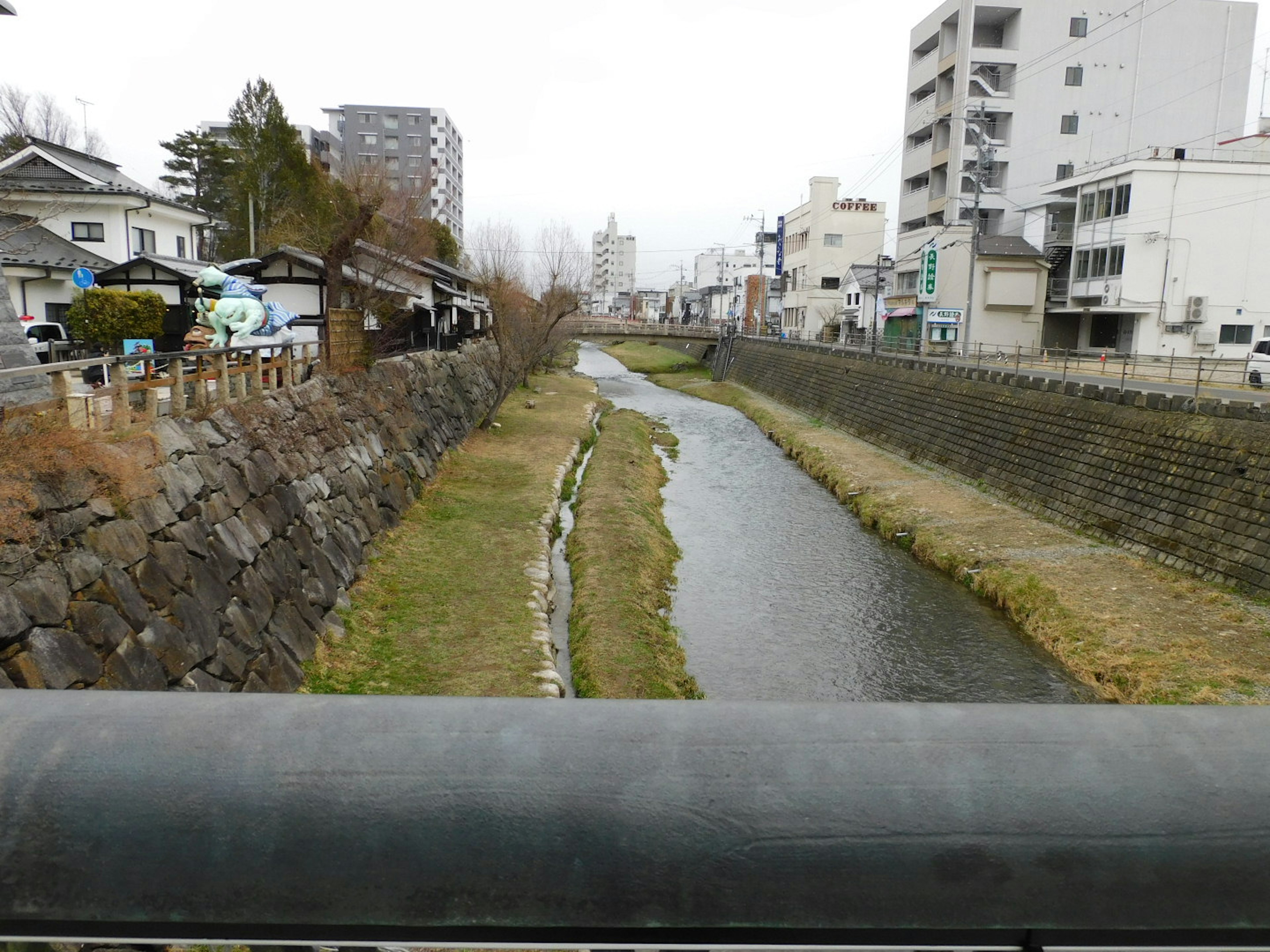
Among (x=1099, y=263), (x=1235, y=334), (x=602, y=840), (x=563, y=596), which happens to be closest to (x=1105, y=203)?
(x=1099, y=263)

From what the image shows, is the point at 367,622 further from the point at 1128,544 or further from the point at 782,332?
the point at 782,332

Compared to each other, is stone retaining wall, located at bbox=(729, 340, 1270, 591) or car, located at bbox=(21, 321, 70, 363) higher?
car, located at bbox=(21, 321, 70, 363)

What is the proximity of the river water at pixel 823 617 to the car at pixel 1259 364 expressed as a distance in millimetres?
11167

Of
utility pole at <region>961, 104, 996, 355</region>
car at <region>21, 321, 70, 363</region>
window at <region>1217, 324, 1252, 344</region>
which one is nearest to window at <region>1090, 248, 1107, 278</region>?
utility pole at <region>961, 104, 996, 355</region>

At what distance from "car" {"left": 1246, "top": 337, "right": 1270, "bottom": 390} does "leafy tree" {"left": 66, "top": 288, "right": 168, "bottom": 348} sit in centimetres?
2586

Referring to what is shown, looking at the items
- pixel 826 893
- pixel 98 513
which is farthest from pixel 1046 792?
pixel 98 513

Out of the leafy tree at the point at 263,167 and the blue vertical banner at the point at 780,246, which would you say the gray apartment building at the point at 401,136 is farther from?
the leafy tree at the point at 263,167

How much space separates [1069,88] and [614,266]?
116m

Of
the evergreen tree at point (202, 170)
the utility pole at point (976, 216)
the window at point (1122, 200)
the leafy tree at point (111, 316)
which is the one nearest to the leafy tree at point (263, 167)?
the evergreen tree at point (202, 170)

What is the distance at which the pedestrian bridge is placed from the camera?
1.57 m

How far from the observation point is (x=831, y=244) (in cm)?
6769

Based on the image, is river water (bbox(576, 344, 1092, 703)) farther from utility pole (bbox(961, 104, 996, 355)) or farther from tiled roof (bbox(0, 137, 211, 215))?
tiled roof (bbox(0, 137, 211, 215))

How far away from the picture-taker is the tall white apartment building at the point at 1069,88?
48750 millimetres

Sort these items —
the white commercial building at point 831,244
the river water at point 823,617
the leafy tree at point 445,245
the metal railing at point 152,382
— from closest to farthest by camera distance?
the metal railing at point 152,382
the river water at point 823,617
the leafy tree at point 445,245
the white commercial building at point 831,244
